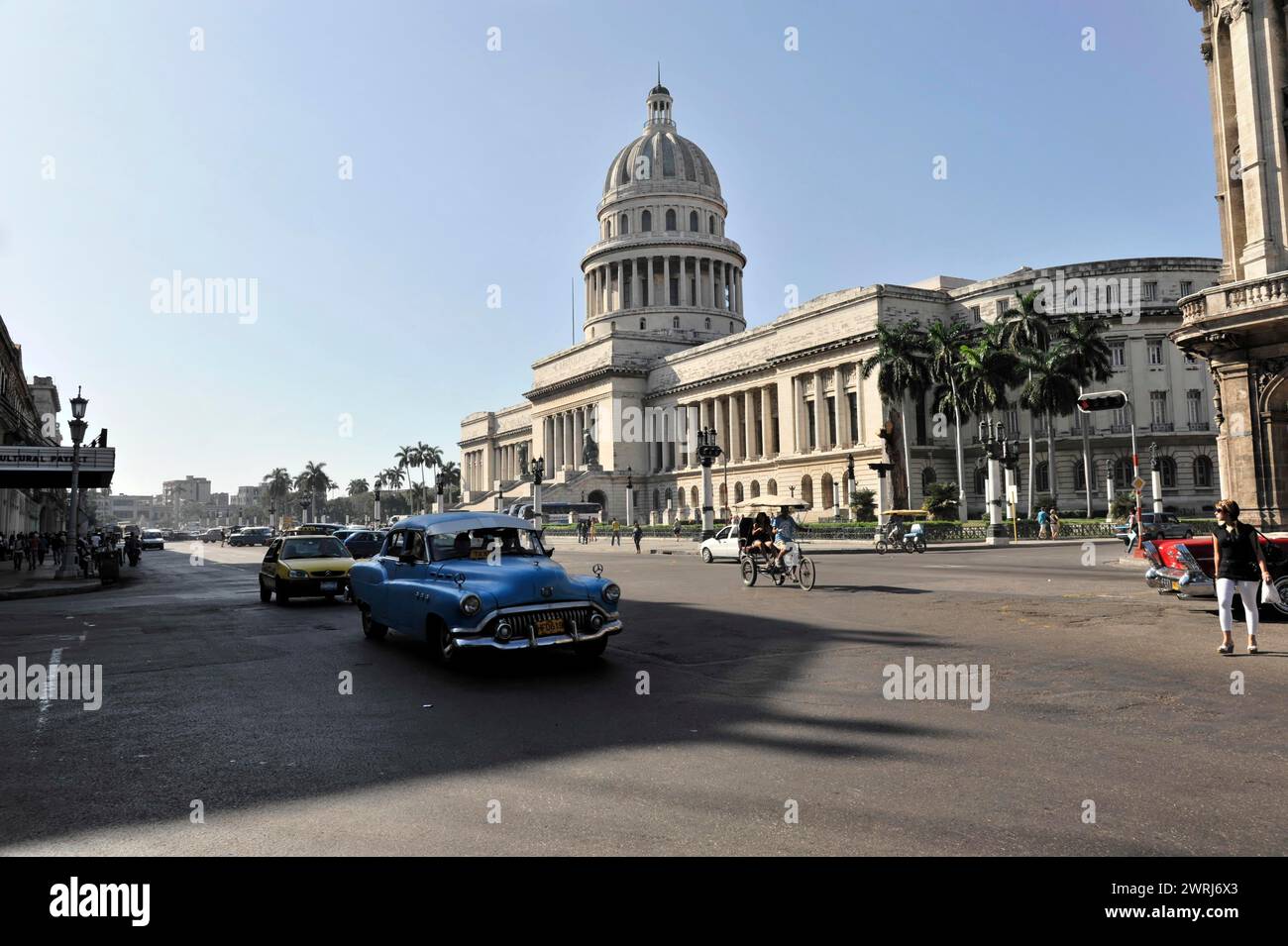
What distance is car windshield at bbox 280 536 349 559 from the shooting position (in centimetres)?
1959

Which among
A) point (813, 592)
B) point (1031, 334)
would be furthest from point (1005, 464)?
point (813, 592)

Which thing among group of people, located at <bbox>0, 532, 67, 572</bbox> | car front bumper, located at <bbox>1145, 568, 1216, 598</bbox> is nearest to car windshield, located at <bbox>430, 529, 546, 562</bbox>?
car front bumper, located at <bbox>1145, 568, 1216, 598</bbox>

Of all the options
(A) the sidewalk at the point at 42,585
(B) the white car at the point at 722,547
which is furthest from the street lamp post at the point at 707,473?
(A) the sidewalk at the point at 42,585

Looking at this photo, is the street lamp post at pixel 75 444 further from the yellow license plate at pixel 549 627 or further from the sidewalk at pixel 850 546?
the yellow license plate at pixel 549 627

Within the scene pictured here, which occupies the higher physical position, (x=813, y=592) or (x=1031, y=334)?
(x=1031, y=334)

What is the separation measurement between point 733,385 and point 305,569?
68366 mm

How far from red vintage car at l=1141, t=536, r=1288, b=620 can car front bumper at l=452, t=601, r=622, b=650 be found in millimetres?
8835

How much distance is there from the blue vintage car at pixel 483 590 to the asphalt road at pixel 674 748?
456 mm

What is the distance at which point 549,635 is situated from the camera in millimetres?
9555
